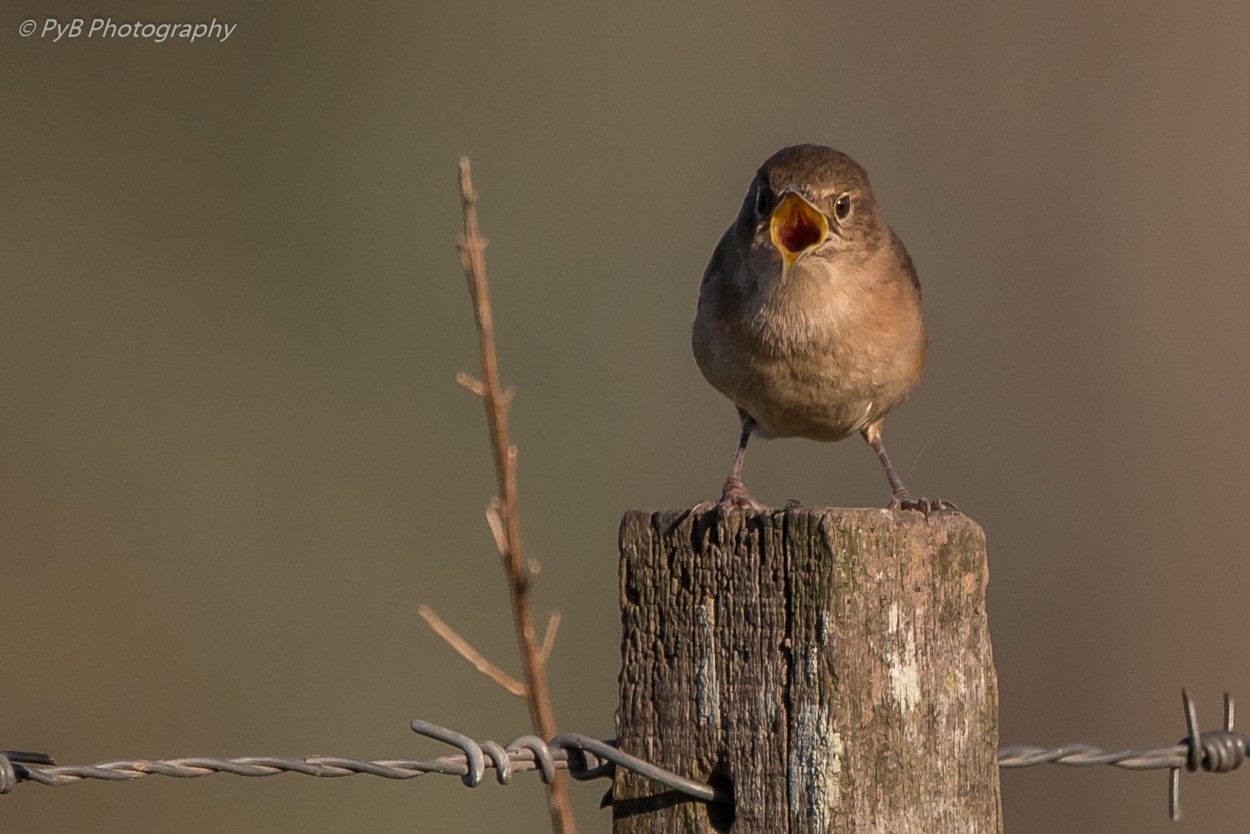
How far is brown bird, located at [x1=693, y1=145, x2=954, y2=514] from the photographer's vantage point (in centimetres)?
418

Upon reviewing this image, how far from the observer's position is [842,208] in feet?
13.9

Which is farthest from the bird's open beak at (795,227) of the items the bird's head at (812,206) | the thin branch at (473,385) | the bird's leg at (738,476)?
the thin branch at (473,385)

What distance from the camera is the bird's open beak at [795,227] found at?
4.17m

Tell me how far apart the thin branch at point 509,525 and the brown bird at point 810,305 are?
1.01m

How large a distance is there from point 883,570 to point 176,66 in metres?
9.12

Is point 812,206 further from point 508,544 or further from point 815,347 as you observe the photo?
point 508,544

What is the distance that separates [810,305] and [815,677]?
1855mm

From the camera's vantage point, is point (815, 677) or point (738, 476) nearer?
point (815, 677)

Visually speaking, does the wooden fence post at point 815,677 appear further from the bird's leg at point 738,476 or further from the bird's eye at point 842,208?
the bird's eye at point 842,208

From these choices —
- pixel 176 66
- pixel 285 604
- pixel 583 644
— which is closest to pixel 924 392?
pixel 583 644

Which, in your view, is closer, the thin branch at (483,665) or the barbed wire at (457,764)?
the barbed wire at (457,764)

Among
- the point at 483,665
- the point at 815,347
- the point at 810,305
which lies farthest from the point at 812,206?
the point at 483,665

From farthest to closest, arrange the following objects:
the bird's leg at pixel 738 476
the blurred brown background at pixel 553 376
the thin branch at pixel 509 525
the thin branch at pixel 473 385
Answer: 1. the blurred brown background at pixel 553 376
2. the bird's leg at pixel 738 476
3. the thin branch at pixel 473 385
4. the thin branch at pixel 509 525

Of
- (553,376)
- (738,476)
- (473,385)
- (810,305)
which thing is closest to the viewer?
(473,385)
